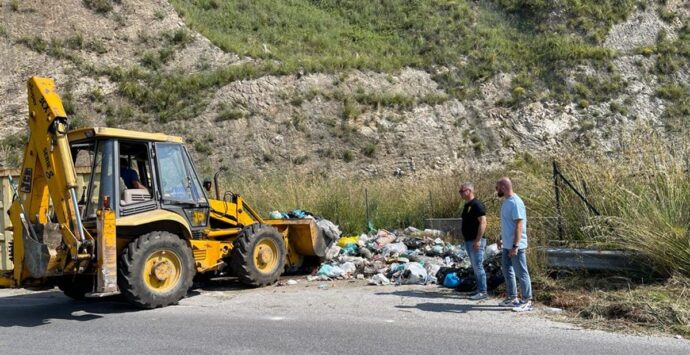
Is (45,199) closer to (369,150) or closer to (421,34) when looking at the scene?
(369,150)

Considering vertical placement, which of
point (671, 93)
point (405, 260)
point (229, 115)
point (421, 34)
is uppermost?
point (421, 34)

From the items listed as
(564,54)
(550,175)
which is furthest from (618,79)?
(550,175)

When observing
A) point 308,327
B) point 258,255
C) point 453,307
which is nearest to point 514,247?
point 453,307

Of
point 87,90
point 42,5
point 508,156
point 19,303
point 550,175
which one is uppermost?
point 42,5

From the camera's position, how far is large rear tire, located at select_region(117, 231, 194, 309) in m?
8.91

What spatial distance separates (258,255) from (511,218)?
435 centimetres

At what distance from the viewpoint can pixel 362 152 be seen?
25.5m

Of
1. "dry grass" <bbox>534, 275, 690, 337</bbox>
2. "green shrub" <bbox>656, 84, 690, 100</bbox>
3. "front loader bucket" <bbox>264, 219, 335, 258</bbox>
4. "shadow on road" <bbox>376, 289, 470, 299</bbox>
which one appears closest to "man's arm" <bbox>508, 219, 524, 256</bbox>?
"dry grass" <bbox>534, 275, 690, 337</bbox>

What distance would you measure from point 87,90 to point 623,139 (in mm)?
20857

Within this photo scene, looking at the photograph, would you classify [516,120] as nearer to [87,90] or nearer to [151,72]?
[151,72]

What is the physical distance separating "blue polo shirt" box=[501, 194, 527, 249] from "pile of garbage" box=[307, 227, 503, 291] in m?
1.47

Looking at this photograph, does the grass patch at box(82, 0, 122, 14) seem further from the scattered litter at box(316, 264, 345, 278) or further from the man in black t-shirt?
the man in black t-shirt

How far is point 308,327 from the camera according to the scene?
7879 mm

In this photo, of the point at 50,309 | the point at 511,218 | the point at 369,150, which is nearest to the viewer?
the point at 511,218
